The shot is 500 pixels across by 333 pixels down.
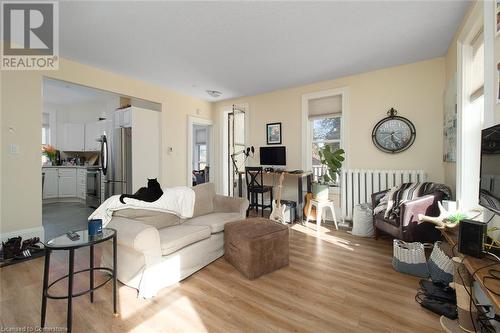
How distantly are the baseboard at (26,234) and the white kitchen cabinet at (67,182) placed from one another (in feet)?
11.6

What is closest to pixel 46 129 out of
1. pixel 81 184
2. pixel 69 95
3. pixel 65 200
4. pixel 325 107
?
pixel 69 95

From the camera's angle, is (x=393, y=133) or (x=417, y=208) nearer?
(x=417, y=208)

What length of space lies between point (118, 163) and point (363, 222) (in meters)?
4.45

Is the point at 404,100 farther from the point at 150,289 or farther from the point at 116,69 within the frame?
the point at 116,69

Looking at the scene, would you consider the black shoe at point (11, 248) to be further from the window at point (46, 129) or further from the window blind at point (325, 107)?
the window at point (46, 129)

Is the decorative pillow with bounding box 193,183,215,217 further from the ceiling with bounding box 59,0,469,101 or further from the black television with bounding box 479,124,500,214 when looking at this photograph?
the black television with bounding box 479,124,500,214

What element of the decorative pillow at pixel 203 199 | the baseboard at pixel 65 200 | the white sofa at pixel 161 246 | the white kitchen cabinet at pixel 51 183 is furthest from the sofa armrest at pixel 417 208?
the white kitchen cabinet at pixel 51 183

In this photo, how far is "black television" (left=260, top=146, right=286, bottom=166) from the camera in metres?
4.68

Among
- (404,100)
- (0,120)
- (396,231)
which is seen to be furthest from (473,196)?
(0,120)

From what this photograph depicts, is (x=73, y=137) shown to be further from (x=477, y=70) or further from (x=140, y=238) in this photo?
(x=477, y=70)

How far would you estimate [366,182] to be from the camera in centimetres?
384

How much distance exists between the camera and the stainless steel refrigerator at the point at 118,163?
4.27 metres

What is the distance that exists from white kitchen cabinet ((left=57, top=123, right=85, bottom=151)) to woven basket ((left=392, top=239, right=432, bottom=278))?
24.3 ft

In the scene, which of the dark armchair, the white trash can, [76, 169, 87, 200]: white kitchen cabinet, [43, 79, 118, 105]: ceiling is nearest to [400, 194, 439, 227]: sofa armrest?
the dark armchair
